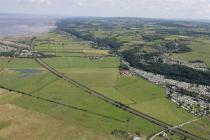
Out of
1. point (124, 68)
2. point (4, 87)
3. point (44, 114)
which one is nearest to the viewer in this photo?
point (44, 114)

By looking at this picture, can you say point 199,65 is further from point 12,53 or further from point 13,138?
point 13,138

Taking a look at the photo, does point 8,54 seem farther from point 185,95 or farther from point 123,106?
point 185,95

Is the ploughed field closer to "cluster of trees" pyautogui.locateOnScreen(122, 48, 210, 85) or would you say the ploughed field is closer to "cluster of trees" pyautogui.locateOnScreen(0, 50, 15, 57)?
"cluster of trees" pyautogui.locateOnScreen(122, 48, 210, 85)

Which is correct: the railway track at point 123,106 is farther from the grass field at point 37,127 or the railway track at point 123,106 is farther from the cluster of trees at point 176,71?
the cluster of trees at point 176,71

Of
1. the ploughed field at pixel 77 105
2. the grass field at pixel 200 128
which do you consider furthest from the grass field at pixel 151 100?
the grass field at pixel 200 128

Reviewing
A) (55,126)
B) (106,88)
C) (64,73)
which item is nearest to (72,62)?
(64,73)

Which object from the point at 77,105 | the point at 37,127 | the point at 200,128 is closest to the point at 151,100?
the point at 77,105

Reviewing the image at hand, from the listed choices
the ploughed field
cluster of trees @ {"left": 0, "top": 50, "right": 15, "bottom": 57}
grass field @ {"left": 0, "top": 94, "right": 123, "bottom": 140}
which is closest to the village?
the ploughed field
